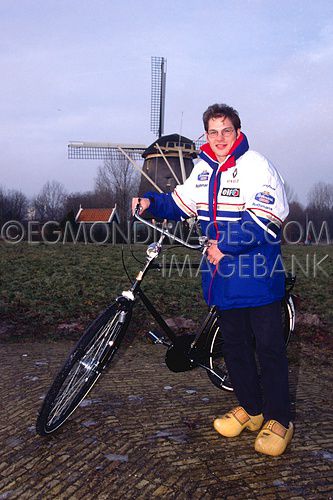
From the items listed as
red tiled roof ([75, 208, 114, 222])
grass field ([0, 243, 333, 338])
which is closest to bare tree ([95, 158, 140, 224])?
red tiled roof ([75, 208, 114, 222])

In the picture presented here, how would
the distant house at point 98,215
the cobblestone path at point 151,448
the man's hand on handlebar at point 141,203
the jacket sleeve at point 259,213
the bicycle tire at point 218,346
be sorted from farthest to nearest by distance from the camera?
the distant house at point 98,215 < the bicycle tire at point 218,346 < the man's hand on handlebar at point 141,203 < the jacket sleeve at point 259,213 < the cobblestone path at point 151,448

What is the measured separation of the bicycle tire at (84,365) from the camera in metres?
3.68

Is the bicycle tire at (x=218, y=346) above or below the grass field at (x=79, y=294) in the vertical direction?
above

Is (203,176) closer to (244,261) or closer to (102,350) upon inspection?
(244,261)

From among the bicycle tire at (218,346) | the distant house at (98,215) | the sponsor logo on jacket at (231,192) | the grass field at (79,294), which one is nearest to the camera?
the sponsor logo on jacket at (231,192)

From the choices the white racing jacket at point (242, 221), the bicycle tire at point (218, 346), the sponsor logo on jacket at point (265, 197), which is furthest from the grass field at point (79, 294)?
the sponsor logo on jacket at point (265, 197)

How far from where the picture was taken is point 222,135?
3650mm

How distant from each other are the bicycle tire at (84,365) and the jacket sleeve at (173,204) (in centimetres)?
76

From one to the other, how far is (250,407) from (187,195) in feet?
5.12

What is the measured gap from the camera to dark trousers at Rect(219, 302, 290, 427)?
367cm

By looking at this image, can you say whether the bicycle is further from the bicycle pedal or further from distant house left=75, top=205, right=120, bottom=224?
distant house left=75, top=205, right=120, bottom=224

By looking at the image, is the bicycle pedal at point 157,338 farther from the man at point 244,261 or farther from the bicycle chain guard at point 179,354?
the man at point 244,261

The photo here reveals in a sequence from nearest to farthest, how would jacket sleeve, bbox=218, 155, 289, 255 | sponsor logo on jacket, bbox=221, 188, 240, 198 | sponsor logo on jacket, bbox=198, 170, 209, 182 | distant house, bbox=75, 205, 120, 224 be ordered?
jacket sleeve, bbox=218, 155, 289, 255 → sponsor logo on jacket, bbox=221, 188, 240, 198 → sponsor logo on jacket, bbox=198, 170, 209, 182 → distant house, bbox=75, 205, 120, 224

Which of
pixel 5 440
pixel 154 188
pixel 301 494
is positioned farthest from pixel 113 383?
pixel 154 188
